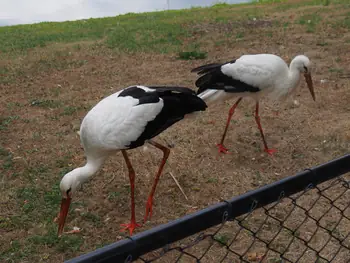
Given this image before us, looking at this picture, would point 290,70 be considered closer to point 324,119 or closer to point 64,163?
point 324,119

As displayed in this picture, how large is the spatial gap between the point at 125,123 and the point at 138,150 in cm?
137

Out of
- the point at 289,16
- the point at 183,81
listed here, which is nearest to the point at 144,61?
the point at 183,81

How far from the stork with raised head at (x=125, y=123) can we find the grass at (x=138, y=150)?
307 mm

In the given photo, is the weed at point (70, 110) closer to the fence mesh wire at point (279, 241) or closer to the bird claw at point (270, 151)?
the bird claw at point (270, 151)

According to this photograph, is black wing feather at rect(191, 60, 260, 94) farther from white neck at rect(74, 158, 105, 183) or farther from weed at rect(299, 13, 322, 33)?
weed at rect(299, 13, 322, 33)

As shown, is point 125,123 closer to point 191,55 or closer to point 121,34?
point 191,55

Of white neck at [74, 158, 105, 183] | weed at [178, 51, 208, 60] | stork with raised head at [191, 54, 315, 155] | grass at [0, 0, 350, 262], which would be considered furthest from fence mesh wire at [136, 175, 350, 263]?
weed at [178, 51, 208, 60]

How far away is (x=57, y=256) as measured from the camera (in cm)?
303

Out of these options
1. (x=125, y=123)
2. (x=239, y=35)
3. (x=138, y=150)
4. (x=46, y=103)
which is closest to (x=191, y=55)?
(x=239, y=35)

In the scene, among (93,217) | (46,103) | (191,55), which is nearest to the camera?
(93,217)

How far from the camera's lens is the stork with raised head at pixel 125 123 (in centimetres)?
311

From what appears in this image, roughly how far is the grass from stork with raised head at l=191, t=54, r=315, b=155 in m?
0.45

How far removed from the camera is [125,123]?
316 centimetres

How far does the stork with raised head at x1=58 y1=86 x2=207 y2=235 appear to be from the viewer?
3.11 metres
